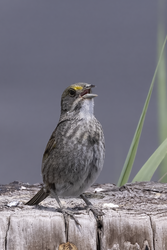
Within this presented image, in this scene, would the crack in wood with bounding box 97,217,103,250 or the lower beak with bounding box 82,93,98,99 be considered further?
the lower beak with bounding box 82,93,98,99

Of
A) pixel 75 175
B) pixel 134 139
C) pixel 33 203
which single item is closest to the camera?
pixel 75 175

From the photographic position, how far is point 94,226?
3.29 metres

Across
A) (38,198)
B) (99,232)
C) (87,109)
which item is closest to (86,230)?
(99,232)

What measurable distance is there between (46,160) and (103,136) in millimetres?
547

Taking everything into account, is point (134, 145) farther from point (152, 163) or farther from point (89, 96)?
point (89, 96)

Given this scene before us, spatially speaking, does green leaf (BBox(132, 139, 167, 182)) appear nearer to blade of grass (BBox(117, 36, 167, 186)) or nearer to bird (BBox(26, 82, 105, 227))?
blade of grass (BBox(117, 36, 167, 186))

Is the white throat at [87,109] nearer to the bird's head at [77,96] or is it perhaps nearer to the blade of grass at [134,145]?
the bird's head at [77,96]

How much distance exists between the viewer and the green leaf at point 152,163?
415 cm

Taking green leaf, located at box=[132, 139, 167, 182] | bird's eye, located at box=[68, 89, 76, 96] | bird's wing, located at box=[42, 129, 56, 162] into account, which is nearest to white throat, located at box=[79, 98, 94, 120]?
bird's eye, located at box=[68, 89, 76, 96]

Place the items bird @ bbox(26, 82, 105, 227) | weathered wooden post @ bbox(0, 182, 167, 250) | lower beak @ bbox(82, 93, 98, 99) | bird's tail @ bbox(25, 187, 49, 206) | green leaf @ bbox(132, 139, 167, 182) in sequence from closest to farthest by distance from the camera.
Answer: weathered wooden post @ bbox(0, 182, 167, 250), lower beak @ bbox(82, 93, 98, 99), bird @ bbox(26, 82, 105, 227), bird's tail @ bbox(25, 187, 49, 206), green leaf @ bbox(132, 139, 167, 182)

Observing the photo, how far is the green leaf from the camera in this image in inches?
163

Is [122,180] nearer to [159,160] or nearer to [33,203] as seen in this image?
[159,160]

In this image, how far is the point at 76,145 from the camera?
356 centimetres

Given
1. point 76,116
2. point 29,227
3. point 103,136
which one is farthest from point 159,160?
point 29,227
